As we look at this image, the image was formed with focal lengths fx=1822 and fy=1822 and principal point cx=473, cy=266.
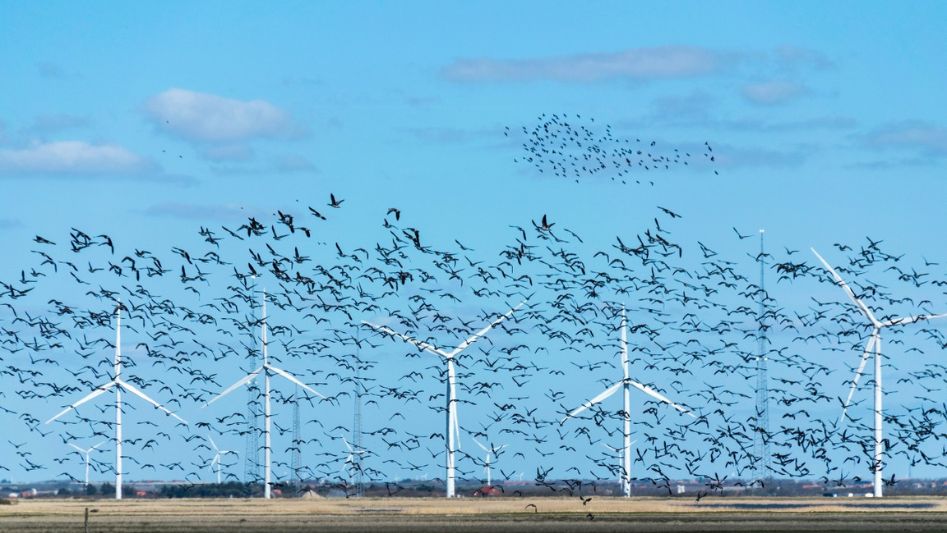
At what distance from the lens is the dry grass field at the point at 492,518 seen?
12200 cm

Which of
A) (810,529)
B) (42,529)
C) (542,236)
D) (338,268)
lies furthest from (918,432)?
(42,529)

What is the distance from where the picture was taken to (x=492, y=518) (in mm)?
142375

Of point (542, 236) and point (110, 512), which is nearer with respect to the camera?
point (542, 236)

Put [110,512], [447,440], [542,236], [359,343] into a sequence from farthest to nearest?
[447,440]
[110,512]
[359,343]
[542,236]

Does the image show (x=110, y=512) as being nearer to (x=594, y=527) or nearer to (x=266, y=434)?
(x=266, y=434)

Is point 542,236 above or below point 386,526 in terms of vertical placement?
above

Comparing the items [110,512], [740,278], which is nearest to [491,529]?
[740,278]

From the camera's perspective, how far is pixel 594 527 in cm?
12162

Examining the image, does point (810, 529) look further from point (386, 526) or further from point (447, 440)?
point (447, 440)

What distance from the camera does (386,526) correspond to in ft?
415

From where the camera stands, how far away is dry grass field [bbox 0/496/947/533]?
122000 mm

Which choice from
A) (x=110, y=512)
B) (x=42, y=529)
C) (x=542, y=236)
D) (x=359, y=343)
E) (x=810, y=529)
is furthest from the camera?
(x=110, y=512)

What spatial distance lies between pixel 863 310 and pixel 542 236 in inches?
2618

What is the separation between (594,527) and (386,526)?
14.9 metres
